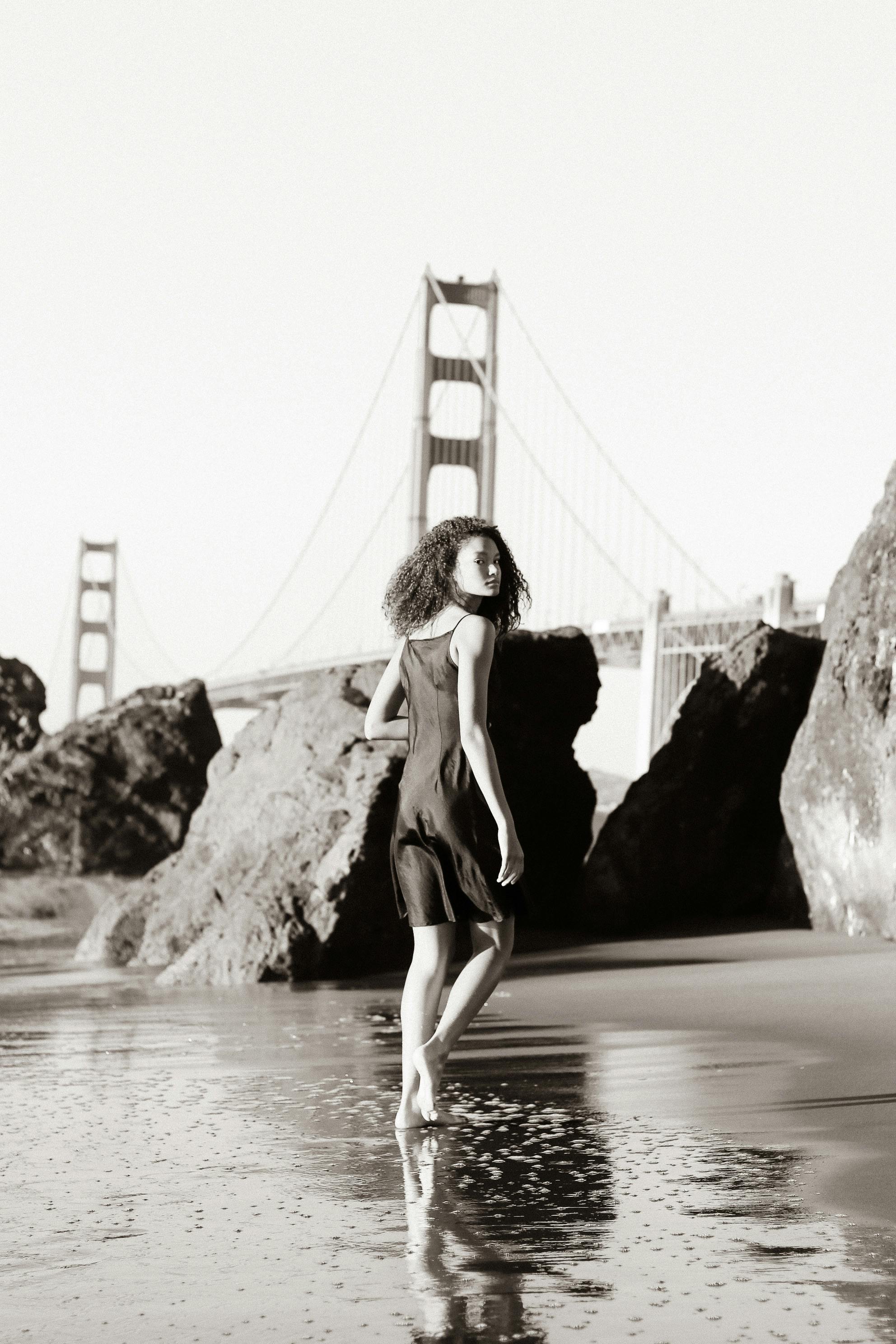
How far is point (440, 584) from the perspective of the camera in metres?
3.57

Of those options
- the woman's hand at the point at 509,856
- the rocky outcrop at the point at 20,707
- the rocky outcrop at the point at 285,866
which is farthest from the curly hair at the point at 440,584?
the rocky outcrop at the point at 20,707

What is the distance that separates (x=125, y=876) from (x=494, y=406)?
24482 mm

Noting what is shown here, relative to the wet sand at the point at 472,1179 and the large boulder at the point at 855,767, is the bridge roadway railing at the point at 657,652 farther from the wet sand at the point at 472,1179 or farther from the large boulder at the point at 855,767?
the wet sand at the point at 472,1179

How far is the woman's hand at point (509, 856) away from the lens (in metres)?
3.26

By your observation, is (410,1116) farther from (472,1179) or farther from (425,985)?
(472,1179)

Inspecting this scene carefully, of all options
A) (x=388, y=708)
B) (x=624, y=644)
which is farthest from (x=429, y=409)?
(x=388, y=708)

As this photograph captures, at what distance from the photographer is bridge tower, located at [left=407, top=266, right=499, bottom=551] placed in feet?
111

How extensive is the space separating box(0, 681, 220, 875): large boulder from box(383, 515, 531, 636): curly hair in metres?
8.59

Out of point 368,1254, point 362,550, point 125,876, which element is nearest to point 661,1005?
point 368,1254

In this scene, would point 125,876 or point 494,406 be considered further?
point 494,406

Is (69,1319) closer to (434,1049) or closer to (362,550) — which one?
(434,1049)

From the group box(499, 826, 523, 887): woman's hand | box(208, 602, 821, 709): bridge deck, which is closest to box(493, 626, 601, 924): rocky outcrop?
box(499, 826, 523, 887): woman's hand

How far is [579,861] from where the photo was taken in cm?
840

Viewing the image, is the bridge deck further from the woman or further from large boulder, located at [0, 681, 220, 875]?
the woman
